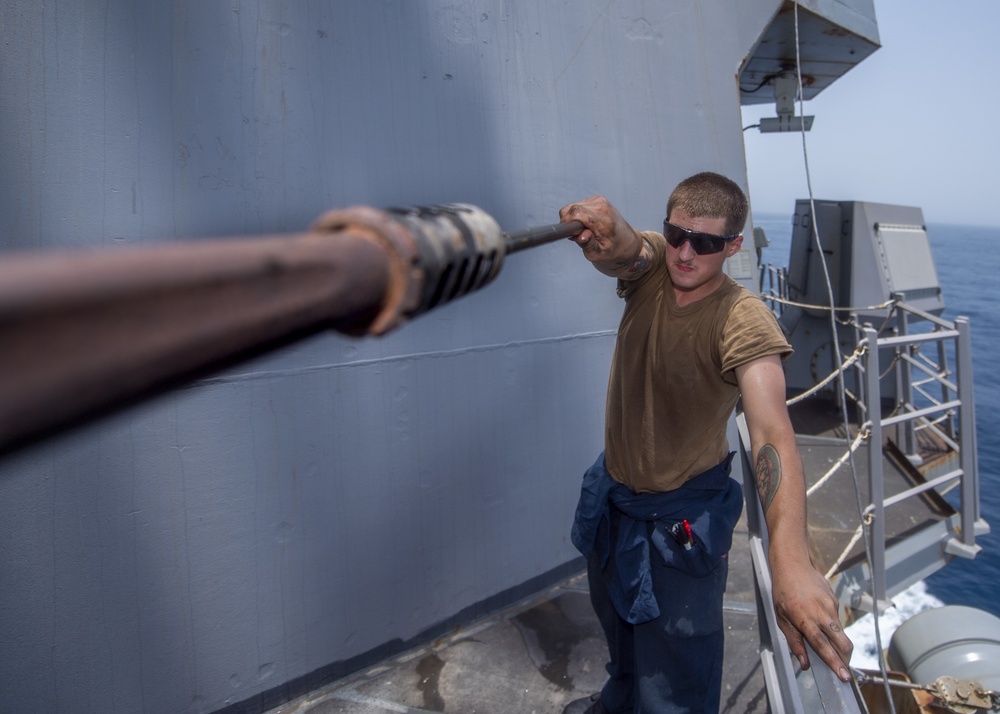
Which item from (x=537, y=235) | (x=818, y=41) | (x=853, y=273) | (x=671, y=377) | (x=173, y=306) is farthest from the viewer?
(x=853, y=273)

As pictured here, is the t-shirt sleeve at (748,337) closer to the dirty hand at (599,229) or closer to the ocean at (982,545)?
the dirty hand at (599,229)

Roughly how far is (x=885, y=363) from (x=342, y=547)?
6.56 meters

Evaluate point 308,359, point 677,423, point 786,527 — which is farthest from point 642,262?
point 308,359

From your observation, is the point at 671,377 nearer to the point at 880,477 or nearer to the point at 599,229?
the point at 599,229

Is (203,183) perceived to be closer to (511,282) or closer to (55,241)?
(55,241)

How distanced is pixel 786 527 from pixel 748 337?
0.52 meters

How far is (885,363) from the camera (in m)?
7.30

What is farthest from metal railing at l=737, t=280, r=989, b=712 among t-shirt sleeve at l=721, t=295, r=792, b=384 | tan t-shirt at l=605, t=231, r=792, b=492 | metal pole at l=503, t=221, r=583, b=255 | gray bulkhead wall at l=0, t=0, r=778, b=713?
gray bulkhead wall at l=0, t=0, r=778, b=713

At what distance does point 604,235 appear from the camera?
6.57 feet

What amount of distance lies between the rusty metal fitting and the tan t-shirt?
120 centimetres

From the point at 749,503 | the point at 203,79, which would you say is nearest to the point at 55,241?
the point at 203,79

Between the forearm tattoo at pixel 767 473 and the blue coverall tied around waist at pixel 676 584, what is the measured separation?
0.34 metres

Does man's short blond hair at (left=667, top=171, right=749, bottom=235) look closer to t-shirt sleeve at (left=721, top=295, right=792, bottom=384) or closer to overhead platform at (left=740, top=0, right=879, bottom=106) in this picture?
t-shirt sleeve at (left=721, top=295, right=792, bottom=384)

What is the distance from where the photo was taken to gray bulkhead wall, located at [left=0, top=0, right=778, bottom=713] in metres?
2.15
